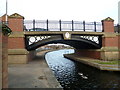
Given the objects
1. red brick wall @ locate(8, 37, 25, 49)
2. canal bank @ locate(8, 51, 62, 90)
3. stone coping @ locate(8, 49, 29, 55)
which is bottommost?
canal bank @ locate(8, 51, 62, 90)

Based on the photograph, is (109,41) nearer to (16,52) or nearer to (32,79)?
(16,52)

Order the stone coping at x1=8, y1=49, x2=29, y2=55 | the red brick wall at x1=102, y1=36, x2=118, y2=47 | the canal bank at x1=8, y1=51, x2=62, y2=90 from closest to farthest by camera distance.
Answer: the canal bank at x1=8, y1=51, x2=62, y2=90
the stone coping at x1=8, y1=49, x2=29, y2=55
the red brick wall at x1=102, y1=36, x2=118, y2=47

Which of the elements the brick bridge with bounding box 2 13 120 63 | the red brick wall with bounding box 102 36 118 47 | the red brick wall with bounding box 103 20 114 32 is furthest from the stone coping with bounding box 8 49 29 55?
the red brick wall with bounding box 103 20 114 32

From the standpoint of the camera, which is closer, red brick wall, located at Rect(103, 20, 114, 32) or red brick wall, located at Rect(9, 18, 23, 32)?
red brick wall, located at Rect(9, 18, 23, 32)

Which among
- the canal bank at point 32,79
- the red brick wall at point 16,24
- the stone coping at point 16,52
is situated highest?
the red brick wall at point 16,24

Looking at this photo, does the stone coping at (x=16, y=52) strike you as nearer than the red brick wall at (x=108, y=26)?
Yes

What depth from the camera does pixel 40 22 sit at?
22.6 metres

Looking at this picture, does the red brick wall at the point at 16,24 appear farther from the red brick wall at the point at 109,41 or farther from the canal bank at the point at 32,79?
the red brick wall at the point at 109,41

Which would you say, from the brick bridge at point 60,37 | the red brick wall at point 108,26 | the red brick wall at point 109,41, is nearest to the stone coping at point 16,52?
the brick bridge at point 60,37

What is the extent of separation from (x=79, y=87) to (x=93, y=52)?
643 inches

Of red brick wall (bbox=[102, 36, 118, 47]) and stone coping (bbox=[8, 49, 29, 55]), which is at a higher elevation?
red brick wall (bbox=[102, 36, 118, 47])

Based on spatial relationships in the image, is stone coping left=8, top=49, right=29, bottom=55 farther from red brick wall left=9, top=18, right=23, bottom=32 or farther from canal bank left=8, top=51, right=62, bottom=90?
canal bank left=8, top=51, right=62, bottom=90

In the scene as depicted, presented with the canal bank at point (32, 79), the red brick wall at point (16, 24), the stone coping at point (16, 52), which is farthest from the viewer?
the red brick wall at point (16, 24)

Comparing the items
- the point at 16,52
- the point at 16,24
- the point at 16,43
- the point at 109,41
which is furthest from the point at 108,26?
the point at 16,52
